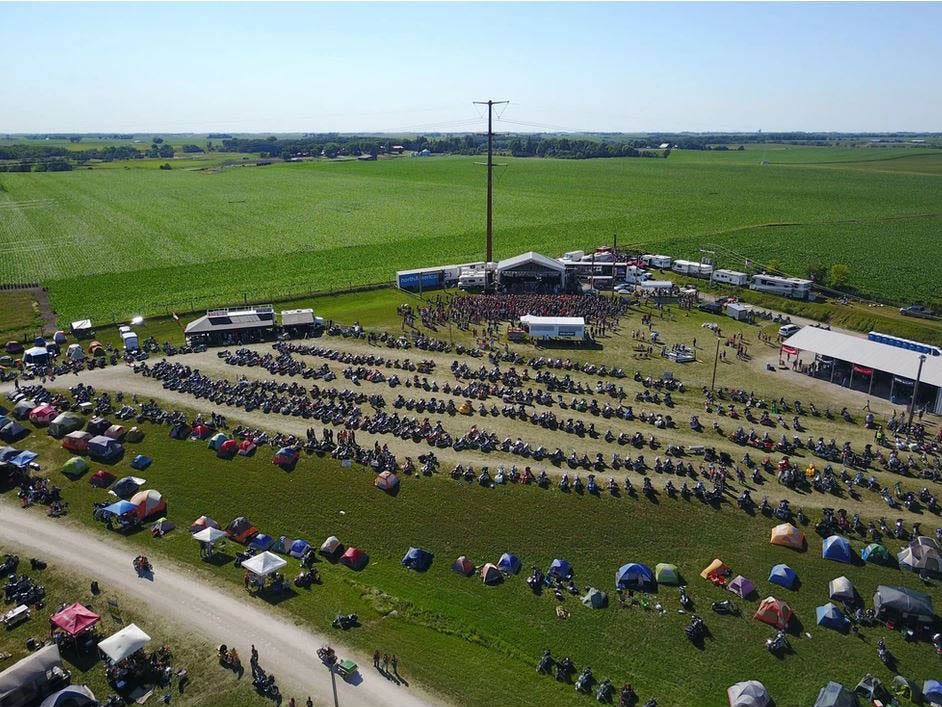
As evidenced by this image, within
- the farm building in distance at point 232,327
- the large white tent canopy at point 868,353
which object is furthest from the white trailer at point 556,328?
the farm building in distance at point 232,327

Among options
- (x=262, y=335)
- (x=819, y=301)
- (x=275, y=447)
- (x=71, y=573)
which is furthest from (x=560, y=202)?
(x=71, y=573)

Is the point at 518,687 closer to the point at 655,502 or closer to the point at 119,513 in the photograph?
the point at 655,502

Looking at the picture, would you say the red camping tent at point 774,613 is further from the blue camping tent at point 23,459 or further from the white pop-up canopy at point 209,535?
the blue camping tent at point 23,459

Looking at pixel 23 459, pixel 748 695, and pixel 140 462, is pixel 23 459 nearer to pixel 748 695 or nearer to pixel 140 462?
pixel 140 462

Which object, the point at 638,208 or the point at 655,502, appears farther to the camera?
the point at 638,208

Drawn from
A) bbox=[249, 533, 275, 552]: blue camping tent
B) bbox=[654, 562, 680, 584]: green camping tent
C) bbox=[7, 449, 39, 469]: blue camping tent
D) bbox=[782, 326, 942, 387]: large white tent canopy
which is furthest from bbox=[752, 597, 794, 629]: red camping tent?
bbox=[7, 449, 39, 469]: blue camping tent
